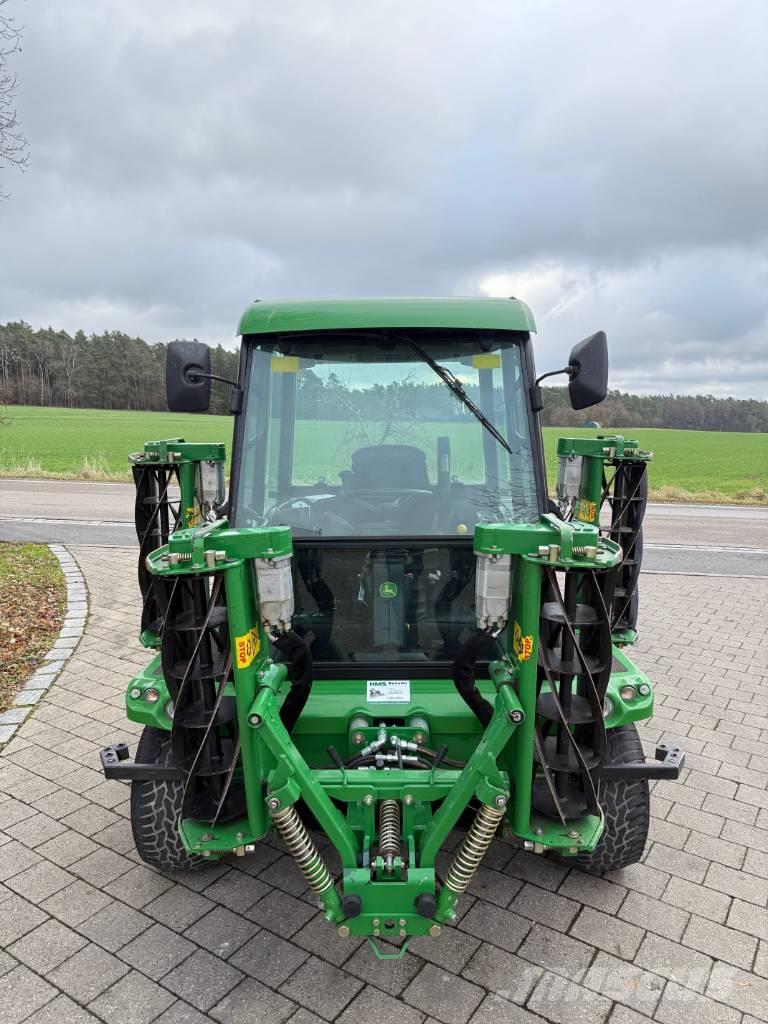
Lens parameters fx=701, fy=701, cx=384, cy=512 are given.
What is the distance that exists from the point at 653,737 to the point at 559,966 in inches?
89.9

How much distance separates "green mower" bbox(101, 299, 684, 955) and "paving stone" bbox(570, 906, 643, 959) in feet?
0.87

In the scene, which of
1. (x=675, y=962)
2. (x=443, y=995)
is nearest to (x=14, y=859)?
(x=443, y=995)

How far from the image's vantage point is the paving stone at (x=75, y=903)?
3.05 m

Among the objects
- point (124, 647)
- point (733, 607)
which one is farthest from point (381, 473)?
point (733, 607)

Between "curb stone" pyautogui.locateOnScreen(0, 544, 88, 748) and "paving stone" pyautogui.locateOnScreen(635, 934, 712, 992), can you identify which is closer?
"paving stone" pyautogui.locateOnScreen(635, 934, 712, 992)

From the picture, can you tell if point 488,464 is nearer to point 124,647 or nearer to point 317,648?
point 317,648

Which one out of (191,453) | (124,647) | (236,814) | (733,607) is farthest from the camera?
(733,607)

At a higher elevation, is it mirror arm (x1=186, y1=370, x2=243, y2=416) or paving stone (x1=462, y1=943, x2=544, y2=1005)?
mirror arm (x1=186, y1=370, x2=243, y2=416)

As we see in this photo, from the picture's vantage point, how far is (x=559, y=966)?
9.07 feet

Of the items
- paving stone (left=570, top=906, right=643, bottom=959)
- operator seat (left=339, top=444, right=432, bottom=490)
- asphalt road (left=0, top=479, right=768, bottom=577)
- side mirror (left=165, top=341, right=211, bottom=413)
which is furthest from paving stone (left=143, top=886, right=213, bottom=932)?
asphalt road (left=0, top=479, right=768, bottom=577)

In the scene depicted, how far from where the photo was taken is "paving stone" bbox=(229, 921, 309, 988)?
2719mm

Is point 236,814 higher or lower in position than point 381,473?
lower

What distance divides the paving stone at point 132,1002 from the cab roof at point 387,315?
109 inches

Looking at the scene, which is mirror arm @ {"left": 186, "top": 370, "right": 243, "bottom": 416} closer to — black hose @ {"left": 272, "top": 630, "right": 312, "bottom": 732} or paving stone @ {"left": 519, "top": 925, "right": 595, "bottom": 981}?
black hose @ {"left": 272, "top": 630, "right": 312, "bottom": 732}
